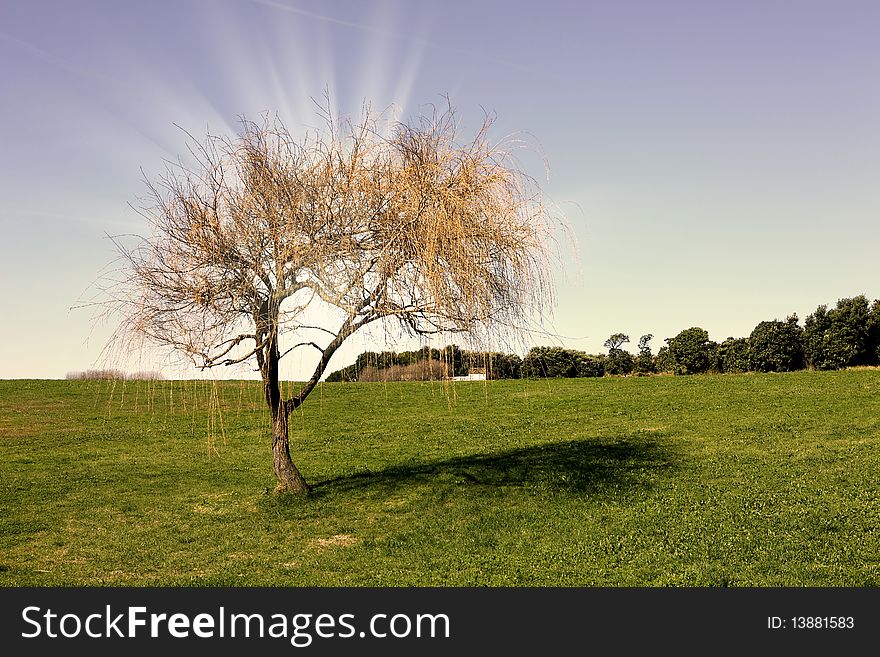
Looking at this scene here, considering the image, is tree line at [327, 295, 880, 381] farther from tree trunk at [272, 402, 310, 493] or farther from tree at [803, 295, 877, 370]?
tree trunk at [272, 402, 310, 493]

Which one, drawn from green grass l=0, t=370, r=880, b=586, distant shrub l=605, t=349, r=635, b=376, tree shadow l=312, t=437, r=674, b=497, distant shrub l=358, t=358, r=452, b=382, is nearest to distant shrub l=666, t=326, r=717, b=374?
distant shrub l=605, t=349, r=635, b=376

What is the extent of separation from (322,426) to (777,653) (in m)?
19.1

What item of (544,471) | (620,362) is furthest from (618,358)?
(544,471)

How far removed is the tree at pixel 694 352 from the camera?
31703mm

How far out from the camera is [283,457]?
14.3m

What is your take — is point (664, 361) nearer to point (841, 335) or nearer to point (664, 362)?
point (664, 362)

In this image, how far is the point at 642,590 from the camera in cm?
889

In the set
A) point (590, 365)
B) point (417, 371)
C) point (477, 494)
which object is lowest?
point (477, 494)

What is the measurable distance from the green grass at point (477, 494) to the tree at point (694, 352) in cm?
448

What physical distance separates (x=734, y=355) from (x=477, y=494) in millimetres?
20664

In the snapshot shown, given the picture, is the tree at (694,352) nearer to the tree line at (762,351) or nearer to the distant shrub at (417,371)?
the tree line at (762,351)

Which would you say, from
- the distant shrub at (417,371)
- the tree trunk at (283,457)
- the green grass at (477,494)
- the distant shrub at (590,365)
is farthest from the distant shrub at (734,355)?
the distant shrub at (417,371)

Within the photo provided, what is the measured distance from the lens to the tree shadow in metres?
14.8

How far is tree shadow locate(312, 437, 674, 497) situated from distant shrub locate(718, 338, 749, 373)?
13.7m
